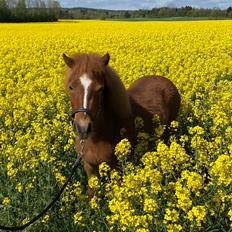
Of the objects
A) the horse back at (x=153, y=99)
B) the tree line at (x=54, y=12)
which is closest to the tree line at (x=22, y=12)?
the tree line at (x=54, y=12)

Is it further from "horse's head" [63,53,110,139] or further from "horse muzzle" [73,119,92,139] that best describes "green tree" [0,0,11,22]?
"horse muzzle" [73,119,92,139]

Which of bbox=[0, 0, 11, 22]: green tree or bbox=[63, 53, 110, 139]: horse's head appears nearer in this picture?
bbox=[63, 53, 110, 139]: horse's head

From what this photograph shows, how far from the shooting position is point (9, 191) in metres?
4.64

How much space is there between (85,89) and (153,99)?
2.22 meters

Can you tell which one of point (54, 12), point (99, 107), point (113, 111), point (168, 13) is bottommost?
point (168, 13)

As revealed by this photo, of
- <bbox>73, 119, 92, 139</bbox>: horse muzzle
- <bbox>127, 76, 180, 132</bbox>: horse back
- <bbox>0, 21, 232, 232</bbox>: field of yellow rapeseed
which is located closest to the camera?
<bbox>0, 21, 232, 232</bbox>: field of yellow rapeseed

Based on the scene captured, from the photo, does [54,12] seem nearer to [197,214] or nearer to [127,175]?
[127,175]

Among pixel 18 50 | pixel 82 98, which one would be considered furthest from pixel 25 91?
pixel 18 50

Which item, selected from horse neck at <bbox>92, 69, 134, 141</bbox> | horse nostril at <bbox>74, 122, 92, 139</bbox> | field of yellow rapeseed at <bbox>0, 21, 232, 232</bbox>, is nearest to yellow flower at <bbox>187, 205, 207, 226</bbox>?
field of yellow rapeseed at <bbox>0, 21, 232, 232</bbox>

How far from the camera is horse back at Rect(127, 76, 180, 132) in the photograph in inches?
225

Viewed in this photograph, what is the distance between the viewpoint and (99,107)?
431 cm

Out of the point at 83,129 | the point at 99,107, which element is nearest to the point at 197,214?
the point at 83,129

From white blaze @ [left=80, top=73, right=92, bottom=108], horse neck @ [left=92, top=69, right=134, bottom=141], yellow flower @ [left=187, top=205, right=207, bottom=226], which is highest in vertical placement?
white blaze @ [left=80, top=73, right=92, bottom=108]

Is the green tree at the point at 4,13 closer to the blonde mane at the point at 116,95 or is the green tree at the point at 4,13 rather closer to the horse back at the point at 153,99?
the horse back at the point at 153,99
